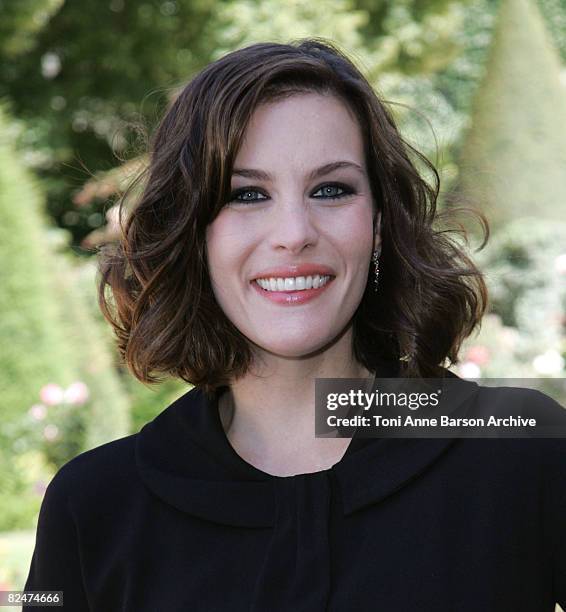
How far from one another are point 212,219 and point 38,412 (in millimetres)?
4285

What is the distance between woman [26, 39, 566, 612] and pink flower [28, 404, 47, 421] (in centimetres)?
397

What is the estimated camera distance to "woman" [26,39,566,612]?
172 centimetres

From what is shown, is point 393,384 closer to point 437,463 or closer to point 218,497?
point 437,463

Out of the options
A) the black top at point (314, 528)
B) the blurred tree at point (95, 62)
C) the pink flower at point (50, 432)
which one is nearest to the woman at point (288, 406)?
the black top at point (314, 528)

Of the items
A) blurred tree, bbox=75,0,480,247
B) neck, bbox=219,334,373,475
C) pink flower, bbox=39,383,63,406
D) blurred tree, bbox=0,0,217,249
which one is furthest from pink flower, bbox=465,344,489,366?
blurred tree, bbox=0,0,217,249

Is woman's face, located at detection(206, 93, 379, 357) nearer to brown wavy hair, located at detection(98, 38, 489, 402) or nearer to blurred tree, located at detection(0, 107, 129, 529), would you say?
brown wavy hair, located at detection(98, 38, 489, 402)

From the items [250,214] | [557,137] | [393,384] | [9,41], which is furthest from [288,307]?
[9,41]

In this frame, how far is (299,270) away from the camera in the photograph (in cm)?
179

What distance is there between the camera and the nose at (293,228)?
69.3 inches

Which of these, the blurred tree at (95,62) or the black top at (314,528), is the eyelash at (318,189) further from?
the blurred tree at (95,62)

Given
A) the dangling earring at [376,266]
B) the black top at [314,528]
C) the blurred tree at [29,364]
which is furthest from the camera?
the blurred tree at [29,364]

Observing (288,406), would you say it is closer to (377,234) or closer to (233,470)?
(233,470)

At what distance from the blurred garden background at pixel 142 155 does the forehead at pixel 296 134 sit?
1.26 feet

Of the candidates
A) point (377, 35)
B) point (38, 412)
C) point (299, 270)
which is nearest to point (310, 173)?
point (299, 270)
